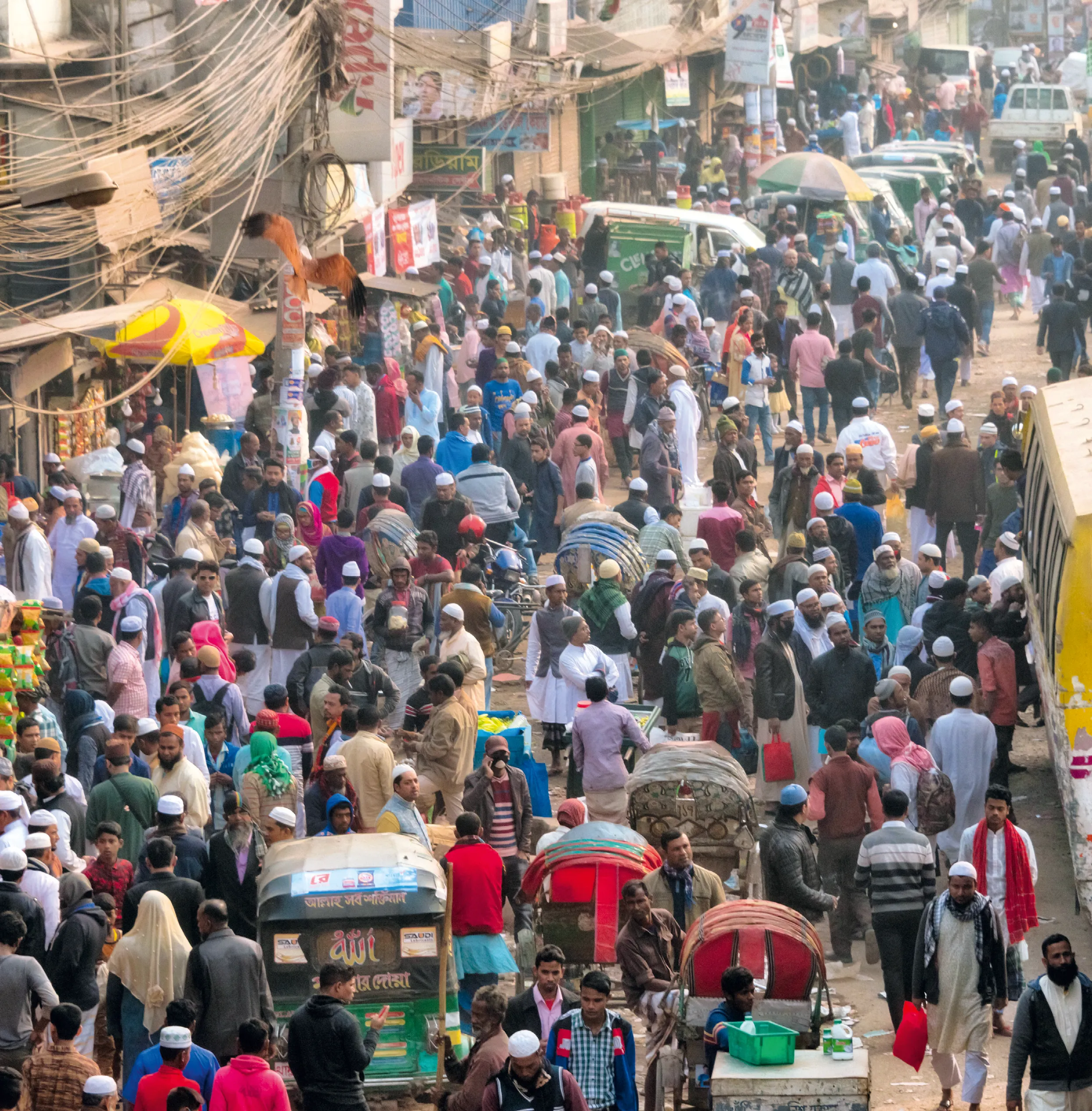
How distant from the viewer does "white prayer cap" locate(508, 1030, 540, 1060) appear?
25.7 feet

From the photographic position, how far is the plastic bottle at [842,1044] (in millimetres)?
8406

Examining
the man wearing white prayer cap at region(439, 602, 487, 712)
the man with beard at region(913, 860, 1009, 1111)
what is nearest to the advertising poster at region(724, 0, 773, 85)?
the man wearing white prayer cap at region(439, 602, 487, 712)

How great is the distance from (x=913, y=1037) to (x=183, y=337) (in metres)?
10.1

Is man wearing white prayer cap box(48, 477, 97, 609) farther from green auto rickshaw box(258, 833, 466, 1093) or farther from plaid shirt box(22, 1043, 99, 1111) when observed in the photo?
plaid shirt box(22, 1043, 99, 1111)

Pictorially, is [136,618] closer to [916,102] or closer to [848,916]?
[848,916]

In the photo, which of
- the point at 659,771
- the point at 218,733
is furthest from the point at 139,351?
the point at 659,771

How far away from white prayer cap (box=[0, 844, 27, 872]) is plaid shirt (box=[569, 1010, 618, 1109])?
2727 mm

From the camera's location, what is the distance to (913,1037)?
9.43 m

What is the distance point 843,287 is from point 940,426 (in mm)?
2665

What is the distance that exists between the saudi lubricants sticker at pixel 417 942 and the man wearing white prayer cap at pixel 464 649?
11.8ft

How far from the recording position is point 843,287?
81.3 feet

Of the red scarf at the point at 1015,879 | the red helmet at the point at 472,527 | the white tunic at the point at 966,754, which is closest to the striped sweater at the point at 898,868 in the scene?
the red scarf at the point at 1015,879

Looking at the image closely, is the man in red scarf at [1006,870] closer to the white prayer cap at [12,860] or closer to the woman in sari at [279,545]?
the white prayer cap at [12,860]

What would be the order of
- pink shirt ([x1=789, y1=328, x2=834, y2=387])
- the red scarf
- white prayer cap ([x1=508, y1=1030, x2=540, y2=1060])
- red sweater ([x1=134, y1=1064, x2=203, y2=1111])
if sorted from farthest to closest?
pink shirt ([x1=789, y1=328, x2=834, y2=387])
the red scarf
red sweater ([x1=134, y1=1064, x2=203, y2=1111])
white prayer cap ([x1=508, y1=1030, x2=540, y2=1060])
